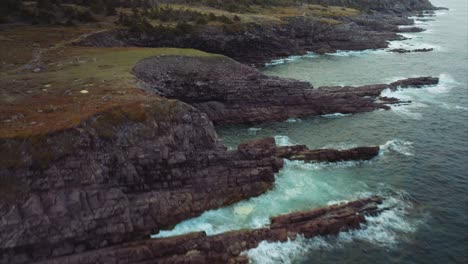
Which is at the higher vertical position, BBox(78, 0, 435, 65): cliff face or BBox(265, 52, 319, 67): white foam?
BBox(78, 0, 435, 65): cliff face

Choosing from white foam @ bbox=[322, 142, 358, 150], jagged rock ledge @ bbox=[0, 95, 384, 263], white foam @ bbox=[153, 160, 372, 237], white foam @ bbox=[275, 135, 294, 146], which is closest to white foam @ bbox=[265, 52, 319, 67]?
white foam @ bbox=[275, 135, 294, 146]

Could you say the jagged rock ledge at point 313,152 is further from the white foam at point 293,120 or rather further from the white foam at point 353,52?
the white foam at point 353,52

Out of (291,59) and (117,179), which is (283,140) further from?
(291,59)

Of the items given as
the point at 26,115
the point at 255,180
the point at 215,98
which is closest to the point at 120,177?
the point at 26,115

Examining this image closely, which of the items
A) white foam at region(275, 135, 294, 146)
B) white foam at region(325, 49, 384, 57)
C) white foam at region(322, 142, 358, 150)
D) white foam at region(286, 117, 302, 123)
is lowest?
white foam at region(275, 135, 294, 146)

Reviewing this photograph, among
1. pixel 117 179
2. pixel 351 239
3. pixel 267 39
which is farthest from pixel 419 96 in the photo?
pixel 117 179

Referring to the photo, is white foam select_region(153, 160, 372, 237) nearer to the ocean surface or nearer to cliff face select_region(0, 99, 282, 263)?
the ocean surface
